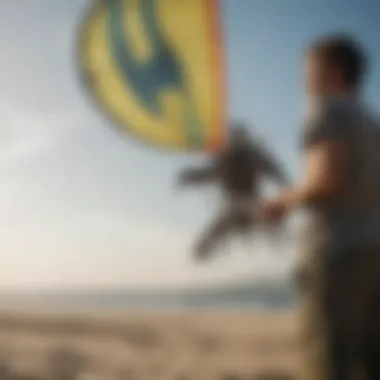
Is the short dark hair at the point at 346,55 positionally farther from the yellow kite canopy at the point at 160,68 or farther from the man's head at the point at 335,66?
the yellow kite canopy at the point at 160,68

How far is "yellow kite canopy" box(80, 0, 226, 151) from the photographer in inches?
44.4

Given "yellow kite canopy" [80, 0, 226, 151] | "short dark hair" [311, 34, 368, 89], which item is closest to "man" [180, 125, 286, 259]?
"yellow kite canopy" [80, 0, 226, 151]

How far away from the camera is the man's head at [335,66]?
109 centimetres

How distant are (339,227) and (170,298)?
0.23 meters

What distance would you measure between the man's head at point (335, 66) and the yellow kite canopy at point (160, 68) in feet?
0.39

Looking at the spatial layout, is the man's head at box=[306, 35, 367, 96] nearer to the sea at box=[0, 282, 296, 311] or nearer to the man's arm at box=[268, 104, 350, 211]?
the man's arm at box=[268, 104, 350, 211]

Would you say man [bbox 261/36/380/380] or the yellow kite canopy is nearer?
man [bbox 261/36/380/380]

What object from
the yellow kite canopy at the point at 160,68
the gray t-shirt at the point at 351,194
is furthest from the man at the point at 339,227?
the yellow kite canopy at the point at 160,68

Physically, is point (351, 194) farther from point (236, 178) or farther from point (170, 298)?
point (170, 298)

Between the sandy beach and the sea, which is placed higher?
the sea

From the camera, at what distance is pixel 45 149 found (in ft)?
3.85

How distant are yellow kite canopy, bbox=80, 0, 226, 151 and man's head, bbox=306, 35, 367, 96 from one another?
120 millimetres

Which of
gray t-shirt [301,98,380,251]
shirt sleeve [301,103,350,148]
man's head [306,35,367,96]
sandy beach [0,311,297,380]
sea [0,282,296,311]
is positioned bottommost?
sandy beach [0,311,297,380]

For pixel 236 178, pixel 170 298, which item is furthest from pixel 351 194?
pixel 170 298
